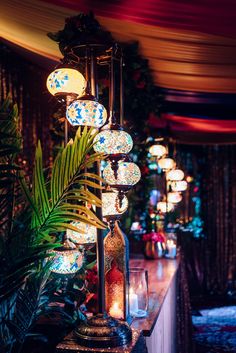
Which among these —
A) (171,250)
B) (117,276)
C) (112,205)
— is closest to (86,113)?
(112,205)

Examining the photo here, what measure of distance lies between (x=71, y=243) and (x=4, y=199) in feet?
1.18

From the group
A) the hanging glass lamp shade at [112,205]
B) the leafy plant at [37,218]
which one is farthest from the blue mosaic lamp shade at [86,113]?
the hanging glass lamp shade at [112,205]

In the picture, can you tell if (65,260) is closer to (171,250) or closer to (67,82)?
(67,82)

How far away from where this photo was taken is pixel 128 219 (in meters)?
3.83

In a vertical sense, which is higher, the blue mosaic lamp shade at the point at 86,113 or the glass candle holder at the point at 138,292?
the blue mosaic lamp shade at the point at 86,113

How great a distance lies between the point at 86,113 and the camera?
1967 mm

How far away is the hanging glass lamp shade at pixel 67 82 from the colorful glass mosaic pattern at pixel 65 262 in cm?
77

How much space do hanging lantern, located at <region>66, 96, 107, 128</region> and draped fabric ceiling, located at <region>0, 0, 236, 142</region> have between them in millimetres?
945

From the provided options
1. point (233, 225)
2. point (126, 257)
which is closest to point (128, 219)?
point (126, 257)

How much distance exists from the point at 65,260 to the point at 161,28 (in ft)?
5.69

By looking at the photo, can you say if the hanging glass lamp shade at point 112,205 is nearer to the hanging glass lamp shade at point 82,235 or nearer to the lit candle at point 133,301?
the hanging glass lamp shade at point 82,235

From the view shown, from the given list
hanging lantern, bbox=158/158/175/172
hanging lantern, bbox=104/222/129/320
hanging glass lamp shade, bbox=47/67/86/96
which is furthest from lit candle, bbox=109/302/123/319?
hanging lantern, bbox=158/158/175/172

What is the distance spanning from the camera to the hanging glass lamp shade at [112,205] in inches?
84.7

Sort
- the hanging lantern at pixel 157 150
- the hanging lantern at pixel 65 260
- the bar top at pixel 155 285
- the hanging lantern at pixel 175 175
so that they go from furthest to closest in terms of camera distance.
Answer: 1. the hanging lantern at pixel 175 175
2. the hanging lantern at pixel 157 150
3. the bar top at pixel 155 285
4. the hanging lantern at pixel 65 260
